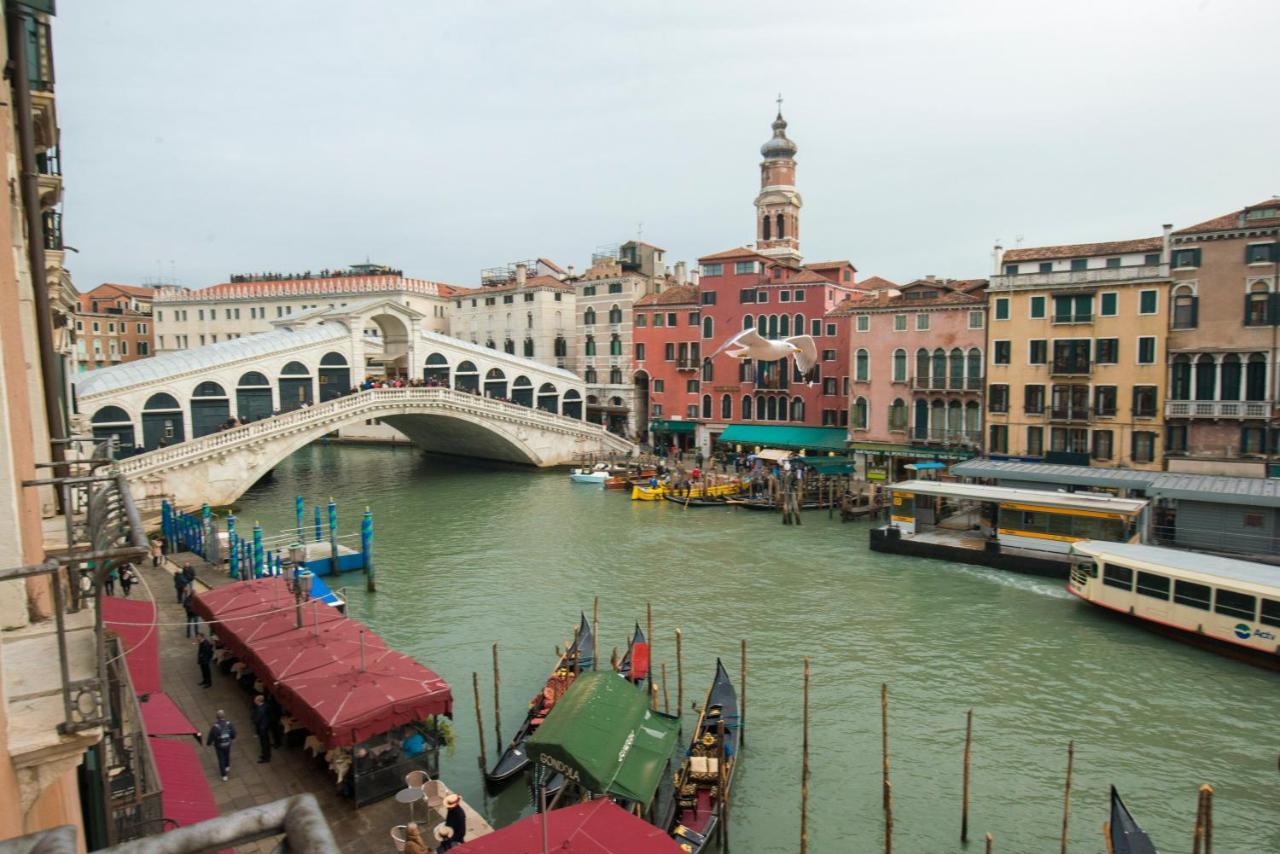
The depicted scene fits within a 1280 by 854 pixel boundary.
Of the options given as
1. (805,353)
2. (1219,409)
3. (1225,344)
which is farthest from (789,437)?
(1225,344)

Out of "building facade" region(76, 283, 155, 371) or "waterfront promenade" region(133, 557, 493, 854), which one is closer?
"waterfront promenade" region(133, 557, 493, 854)

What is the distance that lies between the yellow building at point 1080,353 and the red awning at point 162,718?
1000 inches

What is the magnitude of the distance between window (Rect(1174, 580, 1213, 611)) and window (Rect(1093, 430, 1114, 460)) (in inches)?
436

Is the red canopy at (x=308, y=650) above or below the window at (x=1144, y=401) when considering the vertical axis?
below

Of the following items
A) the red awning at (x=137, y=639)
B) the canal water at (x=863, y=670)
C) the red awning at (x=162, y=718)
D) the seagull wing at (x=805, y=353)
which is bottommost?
the canal water at (x=863, y=670)

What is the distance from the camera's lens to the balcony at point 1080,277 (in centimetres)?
2472

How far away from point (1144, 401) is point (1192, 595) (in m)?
11.5

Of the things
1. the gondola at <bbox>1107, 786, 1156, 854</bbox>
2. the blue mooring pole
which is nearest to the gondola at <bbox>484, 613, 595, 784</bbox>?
the gondola at <bbox>1107, 786, 1156, 854</bbox>

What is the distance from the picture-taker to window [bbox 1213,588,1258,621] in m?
14.6

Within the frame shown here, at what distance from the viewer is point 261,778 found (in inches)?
394

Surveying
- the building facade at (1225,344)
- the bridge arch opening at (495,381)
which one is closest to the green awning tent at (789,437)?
the bridge arch opening at (495,381)

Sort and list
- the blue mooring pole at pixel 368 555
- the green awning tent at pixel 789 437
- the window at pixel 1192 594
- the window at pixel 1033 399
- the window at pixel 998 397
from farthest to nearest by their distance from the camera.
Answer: the green awning tent at pixel 789 437 < the window at pixel 998 397 < the window at pixel 1033 399 < the blue mooring pole at pixel 368 555 < the window at pixel 1192 594

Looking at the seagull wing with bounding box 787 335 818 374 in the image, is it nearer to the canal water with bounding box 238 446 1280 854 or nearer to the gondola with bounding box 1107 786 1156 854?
the canal water with bounding box 238 446 1280 854

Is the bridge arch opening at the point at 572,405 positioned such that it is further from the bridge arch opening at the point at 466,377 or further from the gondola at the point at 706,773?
the gondola at the point at 706,773
